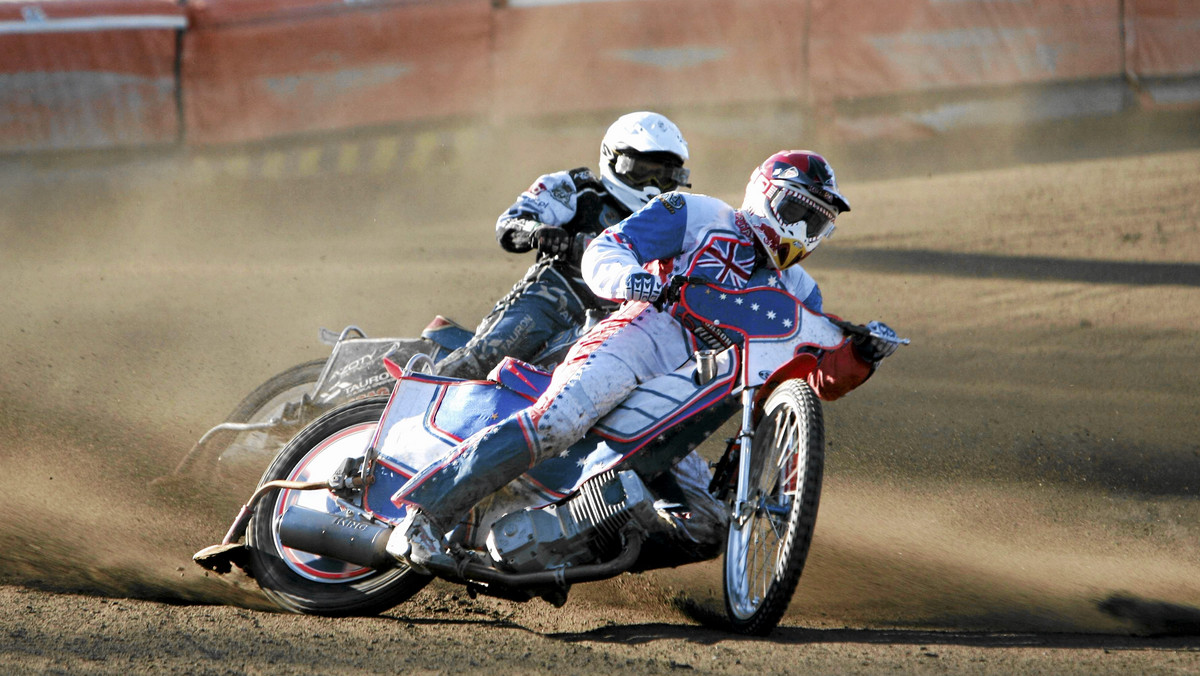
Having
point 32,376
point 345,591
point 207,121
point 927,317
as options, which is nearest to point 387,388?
point 345,591

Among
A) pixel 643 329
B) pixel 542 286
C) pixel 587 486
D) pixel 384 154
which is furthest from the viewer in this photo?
pixel 384 154

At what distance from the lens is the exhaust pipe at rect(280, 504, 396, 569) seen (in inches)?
165

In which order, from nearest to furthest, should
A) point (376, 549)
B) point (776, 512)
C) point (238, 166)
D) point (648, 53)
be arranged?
point (776, 512)
point (376, 549)
point (238, 166)
point (648, 53)

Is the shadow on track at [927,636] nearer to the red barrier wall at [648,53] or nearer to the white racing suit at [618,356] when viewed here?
the white racing suit at [618,356]

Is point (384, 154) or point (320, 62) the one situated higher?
point (320, 62)

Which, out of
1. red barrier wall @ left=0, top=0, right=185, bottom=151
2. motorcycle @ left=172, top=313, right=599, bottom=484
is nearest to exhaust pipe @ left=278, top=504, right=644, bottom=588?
motorcycle @ left=172, top=313, right=599, bottom=484

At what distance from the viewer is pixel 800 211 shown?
4.24 m

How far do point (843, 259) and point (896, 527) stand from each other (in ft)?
16.7

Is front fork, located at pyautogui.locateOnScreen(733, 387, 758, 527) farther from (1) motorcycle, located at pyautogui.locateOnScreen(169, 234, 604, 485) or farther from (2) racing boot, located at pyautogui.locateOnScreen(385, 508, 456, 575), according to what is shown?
(1) motorcycle, located at pyautogui.locateOnScreen(169, 234, 604, 485)

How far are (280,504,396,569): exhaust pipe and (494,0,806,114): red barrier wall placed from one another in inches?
370

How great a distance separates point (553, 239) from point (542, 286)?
0.38 meters

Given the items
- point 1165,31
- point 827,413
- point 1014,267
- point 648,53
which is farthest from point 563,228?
point 1165,31

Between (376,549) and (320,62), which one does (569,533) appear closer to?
(376,549)

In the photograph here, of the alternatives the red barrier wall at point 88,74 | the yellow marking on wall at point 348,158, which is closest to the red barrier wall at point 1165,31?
the yellow marking on wall at point 348,158
